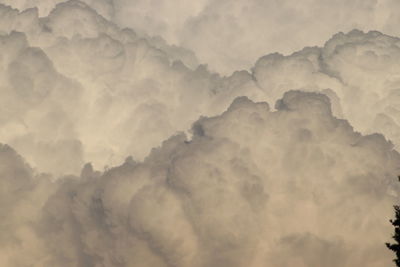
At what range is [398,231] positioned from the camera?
54.9 metres

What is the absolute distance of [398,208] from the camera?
179 feet

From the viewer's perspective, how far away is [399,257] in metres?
54.2

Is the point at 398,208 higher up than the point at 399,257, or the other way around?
the point at 398,208

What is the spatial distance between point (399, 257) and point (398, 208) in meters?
5.21

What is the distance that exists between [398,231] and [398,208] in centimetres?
259

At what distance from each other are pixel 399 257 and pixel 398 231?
9.02 feet
